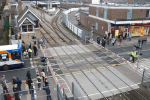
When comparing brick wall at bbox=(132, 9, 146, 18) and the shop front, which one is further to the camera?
the shop front

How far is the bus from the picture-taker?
55.8 feet

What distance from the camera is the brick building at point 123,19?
29984 mm

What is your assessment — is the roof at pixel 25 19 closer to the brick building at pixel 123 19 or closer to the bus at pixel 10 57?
the bus at pixel 10 57

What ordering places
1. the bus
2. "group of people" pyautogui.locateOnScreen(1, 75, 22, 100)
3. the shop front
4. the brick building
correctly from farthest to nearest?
the shop front → the brick building → the bus → "group of people" pyautogui.locateOnScreen(1, 75, 22, 100)

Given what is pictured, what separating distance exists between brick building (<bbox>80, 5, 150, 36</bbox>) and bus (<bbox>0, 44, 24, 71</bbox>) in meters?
18.0

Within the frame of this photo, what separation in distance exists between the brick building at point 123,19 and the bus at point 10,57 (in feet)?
58.9

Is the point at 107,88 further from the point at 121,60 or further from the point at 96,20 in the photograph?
the point at 96,20

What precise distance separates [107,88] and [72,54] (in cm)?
915

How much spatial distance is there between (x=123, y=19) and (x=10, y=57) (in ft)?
71.2

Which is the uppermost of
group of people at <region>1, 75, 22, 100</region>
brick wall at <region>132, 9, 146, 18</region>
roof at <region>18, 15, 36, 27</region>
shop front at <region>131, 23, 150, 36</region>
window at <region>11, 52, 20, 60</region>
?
brick wall at <region>132, 9, 146, 18</region>

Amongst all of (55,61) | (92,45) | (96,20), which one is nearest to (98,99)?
(55,61)

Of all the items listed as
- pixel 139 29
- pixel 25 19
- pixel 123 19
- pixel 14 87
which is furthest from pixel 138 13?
pixel 14 87

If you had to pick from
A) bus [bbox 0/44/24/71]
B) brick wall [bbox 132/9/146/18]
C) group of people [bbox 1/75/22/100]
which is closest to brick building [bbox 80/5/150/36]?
brick wall [bbox 132/9/146/18]

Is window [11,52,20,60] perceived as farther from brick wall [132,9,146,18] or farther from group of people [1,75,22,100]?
brick wall [132,9,146,18]
